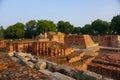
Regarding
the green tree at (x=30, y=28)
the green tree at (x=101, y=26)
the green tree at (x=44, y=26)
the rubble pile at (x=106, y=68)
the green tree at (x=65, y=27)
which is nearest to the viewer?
the rubble pile at (x=106, y=68)

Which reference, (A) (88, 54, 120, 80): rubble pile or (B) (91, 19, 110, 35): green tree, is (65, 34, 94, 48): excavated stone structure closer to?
(A) (88, 54, 120, 80): rubble pile

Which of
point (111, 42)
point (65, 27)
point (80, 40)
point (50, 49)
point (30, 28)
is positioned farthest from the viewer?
point (65, 27)

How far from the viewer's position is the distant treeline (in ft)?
184

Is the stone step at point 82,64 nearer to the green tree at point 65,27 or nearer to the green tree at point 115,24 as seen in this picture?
the green tree at point 115,24

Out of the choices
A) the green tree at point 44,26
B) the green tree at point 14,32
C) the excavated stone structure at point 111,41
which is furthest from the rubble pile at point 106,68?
the green tree at point 44,26

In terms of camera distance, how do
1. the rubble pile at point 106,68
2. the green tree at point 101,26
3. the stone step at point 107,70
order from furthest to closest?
the green tree at point 101,26 < the rubble pile at point 106,68 < the stone step at point 107,70

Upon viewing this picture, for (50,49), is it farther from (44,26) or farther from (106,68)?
(44,26)

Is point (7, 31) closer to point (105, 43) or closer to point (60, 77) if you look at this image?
point (105, 43)

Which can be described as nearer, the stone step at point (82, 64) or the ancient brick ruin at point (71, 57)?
the stone step at point (82, 64)

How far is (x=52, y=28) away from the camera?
6228 centimetres

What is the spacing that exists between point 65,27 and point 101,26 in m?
11.1

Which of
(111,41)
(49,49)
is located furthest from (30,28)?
(49,49)

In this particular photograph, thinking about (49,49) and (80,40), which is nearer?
(49,49)

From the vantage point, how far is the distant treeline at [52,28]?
5597cm
